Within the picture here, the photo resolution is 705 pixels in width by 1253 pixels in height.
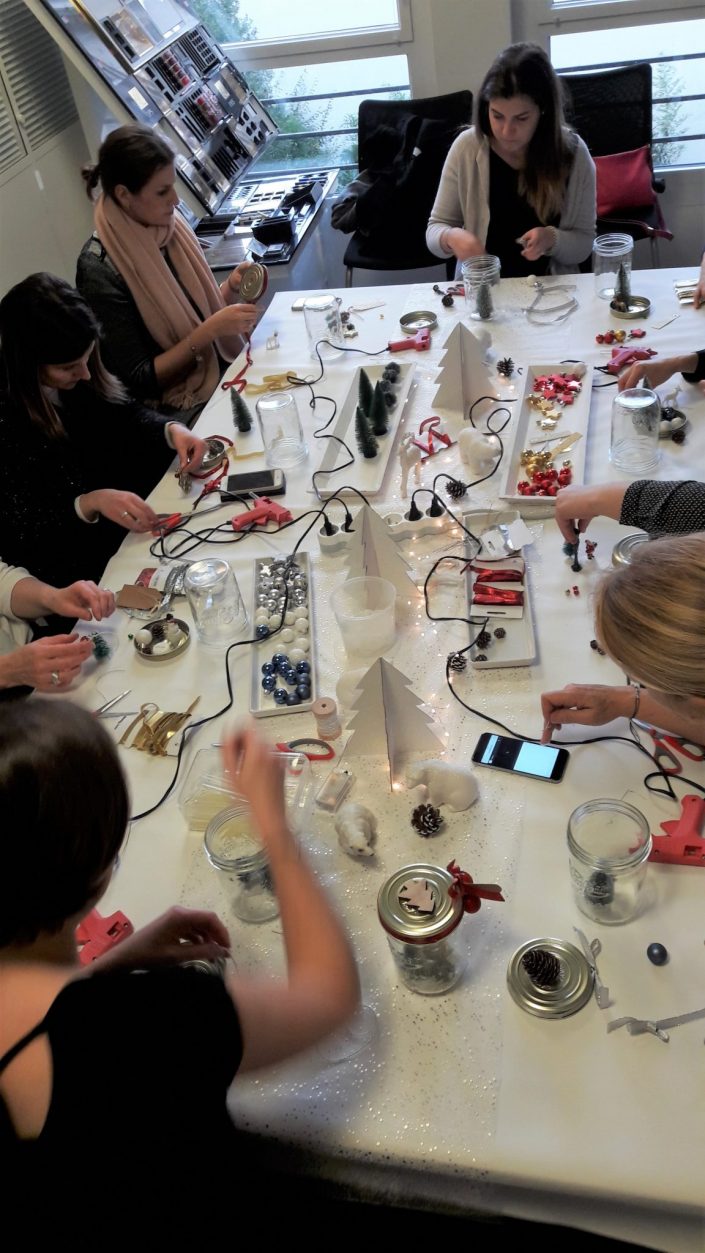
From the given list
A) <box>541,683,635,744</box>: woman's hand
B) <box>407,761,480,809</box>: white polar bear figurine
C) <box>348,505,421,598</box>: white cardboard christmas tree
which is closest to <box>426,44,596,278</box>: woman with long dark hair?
<box>348,505,421,598</box>: white cardboard christmas tree

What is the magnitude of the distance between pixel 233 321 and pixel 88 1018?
2.03 m

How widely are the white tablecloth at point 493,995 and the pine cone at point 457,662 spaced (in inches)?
0.8

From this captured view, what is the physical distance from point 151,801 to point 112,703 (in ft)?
0.74

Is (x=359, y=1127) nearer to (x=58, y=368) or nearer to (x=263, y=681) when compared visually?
(x=263, y=681)

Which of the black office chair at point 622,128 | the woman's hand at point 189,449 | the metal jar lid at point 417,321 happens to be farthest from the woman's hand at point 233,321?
the black office chair at point 622,128

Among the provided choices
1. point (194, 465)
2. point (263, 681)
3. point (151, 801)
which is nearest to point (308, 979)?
point (151, 801)

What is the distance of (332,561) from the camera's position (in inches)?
65.7

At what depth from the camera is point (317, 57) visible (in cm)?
375

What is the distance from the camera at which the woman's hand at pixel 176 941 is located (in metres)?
0.96

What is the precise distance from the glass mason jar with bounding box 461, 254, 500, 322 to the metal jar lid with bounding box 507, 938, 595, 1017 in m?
1.73

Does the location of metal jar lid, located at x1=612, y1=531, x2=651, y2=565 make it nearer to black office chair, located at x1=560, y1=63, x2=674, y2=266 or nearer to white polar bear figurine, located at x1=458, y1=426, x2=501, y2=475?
white polar bear figurine, located at x1=458, y1=426, x2=501, y2=475

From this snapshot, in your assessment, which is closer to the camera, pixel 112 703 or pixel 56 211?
pixel 112 703

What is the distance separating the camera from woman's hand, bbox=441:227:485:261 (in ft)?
8.21

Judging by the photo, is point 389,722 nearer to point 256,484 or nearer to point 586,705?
point 586,705
